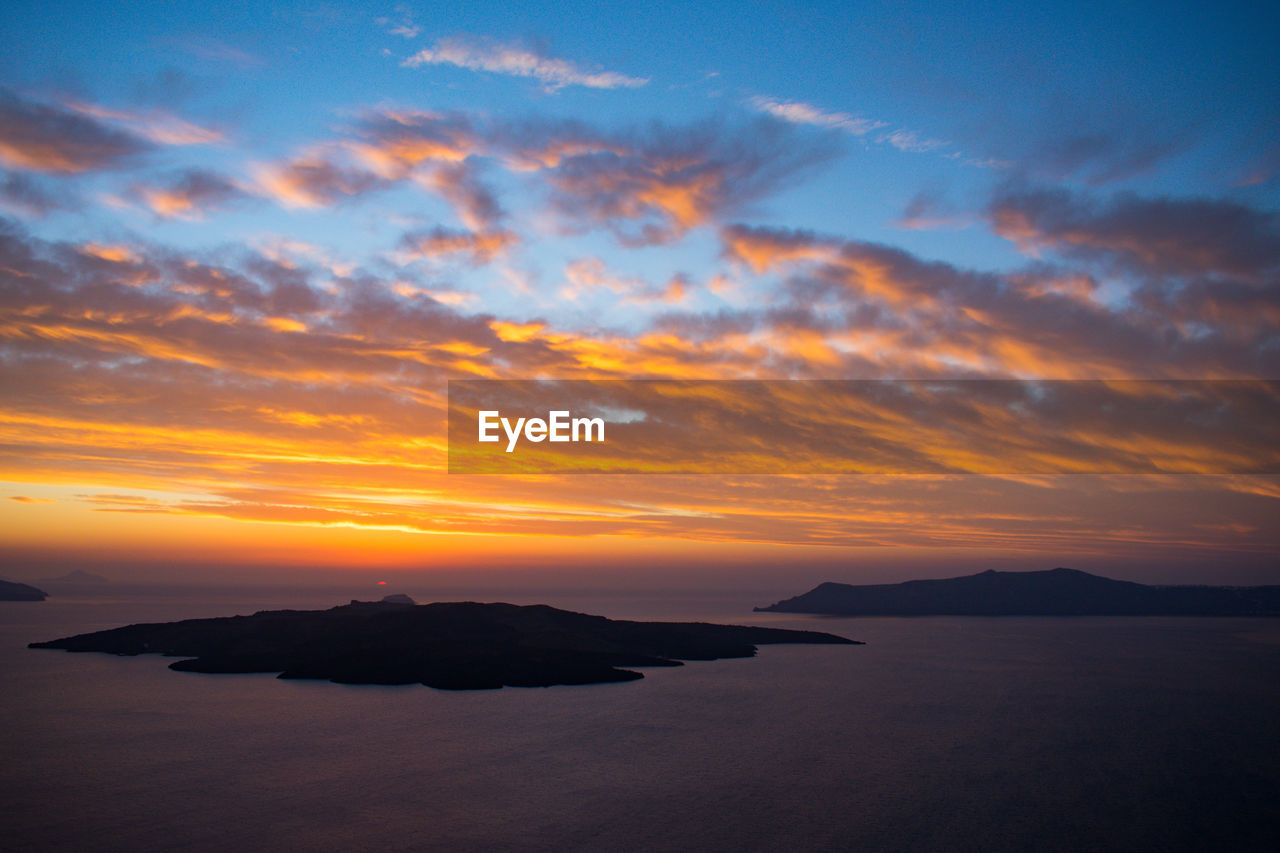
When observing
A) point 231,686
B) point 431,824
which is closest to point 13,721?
point 231,686

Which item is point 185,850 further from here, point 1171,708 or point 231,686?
point 1171,708

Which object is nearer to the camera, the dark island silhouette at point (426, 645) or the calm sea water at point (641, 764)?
the calm sea water at point (641, 764)

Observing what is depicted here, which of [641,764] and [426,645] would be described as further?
[426,645]

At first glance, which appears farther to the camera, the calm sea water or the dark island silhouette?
the dark island silhouette

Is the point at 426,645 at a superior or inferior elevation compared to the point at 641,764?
superior
